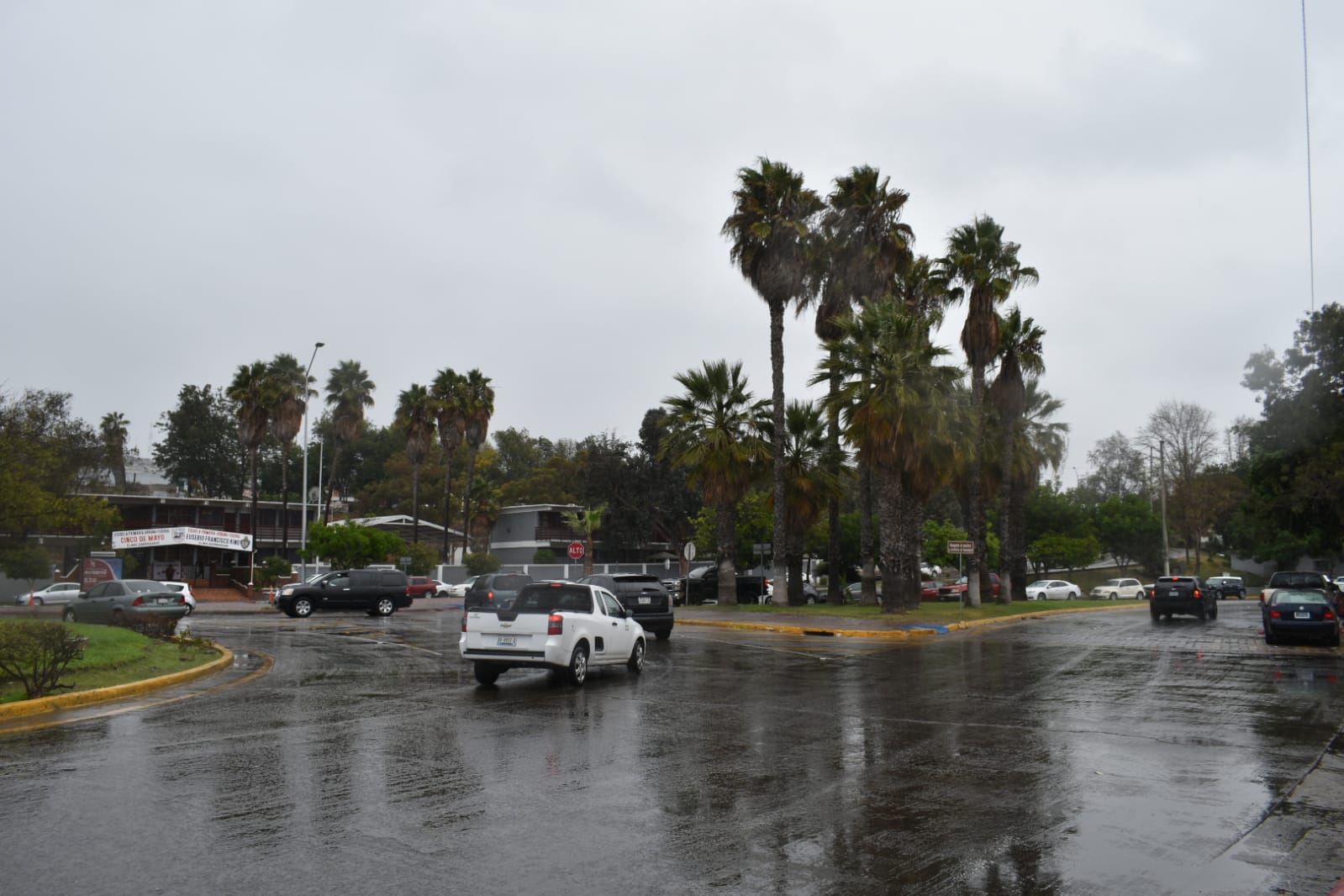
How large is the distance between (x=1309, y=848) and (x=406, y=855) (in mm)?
5983

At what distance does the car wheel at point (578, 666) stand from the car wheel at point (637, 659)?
189cm

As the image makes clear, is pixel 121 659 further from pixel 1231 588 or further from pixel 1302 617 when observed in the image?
pixel 1231 588

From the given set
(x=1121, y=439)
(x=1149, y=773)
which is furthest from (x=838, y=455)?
(x=1121, y=439)

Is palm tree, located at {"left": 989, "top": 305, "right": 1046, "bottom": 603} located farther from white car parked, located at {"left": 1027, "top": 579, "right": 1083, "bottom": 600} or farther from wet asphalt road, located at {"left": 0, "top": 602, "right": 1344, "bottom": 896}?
wet asphalt road, located at {"left": 0, "top": 602, "right": 1344, "bottom": 896}

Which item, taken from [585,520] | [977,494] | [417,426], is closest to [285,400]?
[417,426]

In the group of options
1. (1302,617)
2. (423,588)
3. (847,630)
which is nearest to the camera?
(1302,617)

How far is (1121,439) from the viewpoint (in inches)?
3927

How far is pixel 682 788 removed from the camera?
28.0 feet

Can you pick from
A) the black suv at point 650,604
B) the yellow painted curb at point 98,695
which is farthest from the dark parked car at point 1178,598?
the yellow painted curb at point 98,695

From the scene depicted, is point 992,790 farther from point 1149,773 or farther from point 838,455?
point 838,455

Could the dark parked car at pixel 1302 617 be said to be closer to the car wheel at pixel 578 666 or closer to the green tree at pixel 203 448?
the car wheel at pixel 578 666

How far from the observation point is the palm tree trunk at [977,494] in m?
41.2

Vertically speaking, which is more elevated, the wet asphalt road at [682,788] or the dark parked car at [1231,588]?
the wet asphalt road at [682,788]

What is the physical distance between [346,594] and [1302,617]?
2958 cm
